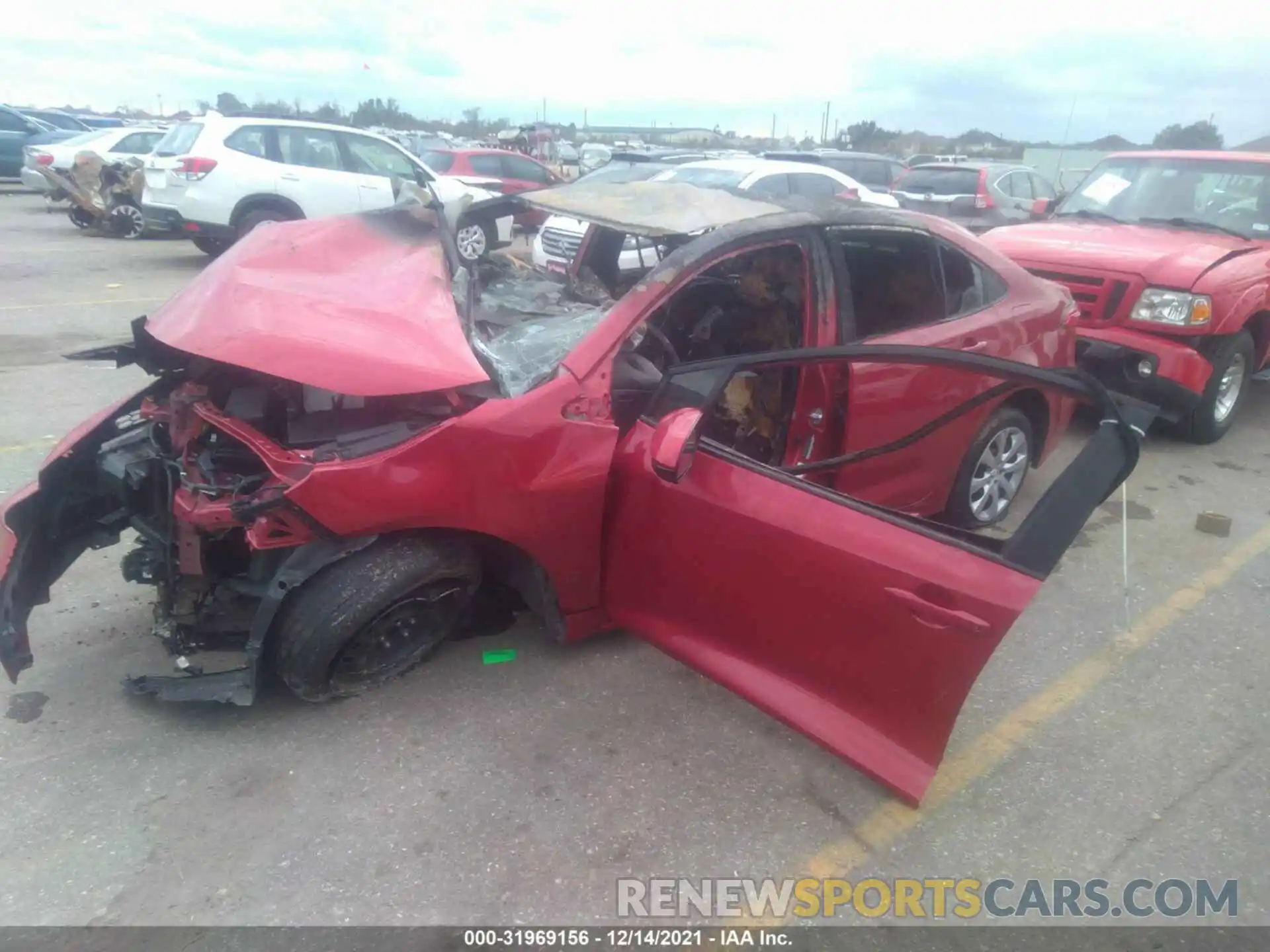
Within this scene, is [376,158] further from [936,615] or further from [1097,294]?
[936,615]

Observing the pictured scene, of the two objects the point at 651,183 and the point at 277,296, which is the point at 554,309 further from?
the point at 277,296

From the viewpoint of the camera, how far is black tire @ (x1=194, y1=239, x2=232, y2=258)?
11.4 m

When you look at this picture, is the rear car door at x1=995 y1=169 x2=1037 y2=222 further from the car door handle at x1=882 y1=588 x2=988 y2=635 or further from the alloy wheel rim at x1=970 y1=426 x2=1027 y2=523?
the car door handle at x1=882 y1=588 x2=988 y2=635

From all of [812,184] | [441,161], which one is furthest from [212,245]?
[812,184]

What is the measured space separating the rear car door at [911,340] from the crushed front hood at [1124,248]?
1.46 meters

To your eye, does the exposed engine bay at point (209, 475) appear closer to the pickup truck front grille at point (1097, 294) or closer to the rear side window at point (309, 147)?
the pickup truck front grille at point (1097, 294)

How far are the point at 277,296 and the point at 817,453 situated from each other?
2044mm

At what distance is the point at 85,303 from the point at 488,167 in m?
7.27

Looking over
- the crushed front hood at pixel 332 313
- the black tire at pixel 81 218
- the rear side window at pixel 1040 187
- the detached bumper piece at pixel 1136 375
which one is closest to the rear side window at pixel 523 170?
the black tire at pixel 81 218

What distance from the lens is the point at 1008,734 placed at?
10.0 ft

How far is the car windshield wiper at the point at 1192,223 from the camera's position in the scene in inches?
240

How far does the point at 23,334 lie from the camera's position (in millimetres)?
7645

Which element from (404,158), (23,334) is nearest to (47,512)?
(23,334)

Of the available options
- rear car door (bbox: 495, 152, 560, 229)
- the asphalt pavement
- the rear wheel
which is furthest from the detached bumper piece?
the rear wheel
